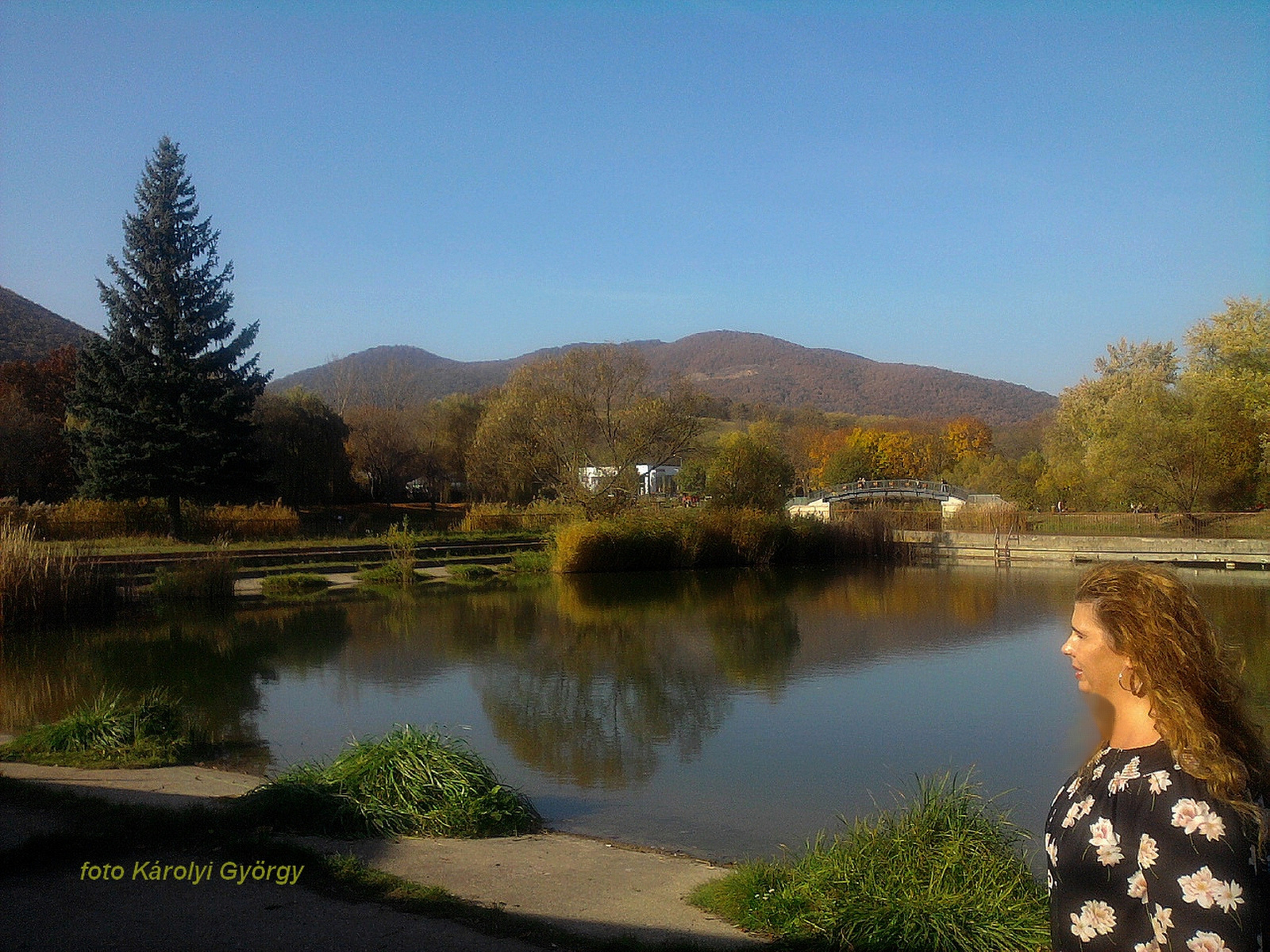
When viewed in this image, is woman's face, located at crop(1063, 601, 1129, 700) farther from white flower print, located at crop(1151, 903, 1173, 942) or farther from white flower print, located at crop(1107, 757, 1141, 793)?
white flower print, located at crop(1151, 903, 1173, 942)

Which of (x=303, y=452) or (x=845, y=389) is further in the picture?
(x=845, y=389)

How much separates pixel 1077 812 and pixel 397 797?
5107mm

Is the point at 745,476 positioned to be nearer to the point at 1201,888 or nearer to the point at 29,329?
the point at 1201,888

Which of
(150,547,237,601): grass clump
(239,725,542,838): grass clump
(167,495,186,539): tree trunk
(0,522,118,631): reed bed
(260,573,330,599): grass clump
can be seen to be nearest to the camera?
(239,725,542,838): grass clump

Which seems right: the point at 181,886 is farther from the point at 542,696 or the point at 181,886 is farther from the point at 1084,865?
the point at 542,696

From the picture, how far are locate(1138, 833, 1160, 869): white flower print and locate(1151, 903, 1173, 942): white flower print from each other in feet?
0.29

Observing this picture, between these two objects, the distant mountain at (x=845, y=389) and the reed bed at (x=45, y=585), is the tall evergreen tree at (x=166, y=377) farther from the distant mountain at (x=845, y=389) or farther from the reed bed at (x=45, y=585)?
the distant mountain at (x=845, y=389)

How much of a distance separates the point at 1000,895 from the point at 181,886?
4.00 metres

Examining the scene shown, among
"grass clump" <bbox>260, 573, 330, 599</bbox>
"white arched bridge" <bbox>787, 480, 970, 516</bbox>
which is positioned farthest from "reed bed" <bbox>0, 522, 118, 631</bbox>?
"white arched bridge" <bbox>787, 480, 970, 516</bbox>

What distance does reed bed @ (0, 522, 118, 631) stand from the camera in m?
16.8

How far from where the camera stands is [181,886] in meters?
4.94

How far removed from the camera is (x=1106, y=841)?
84.3 inches

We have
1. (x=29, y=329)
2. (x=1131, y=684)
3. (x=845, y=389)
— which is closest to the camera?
(x=1131, y=684)

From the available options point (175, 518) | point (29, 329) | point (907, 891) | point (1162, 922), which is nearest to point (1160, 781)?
point (1162, 922)
